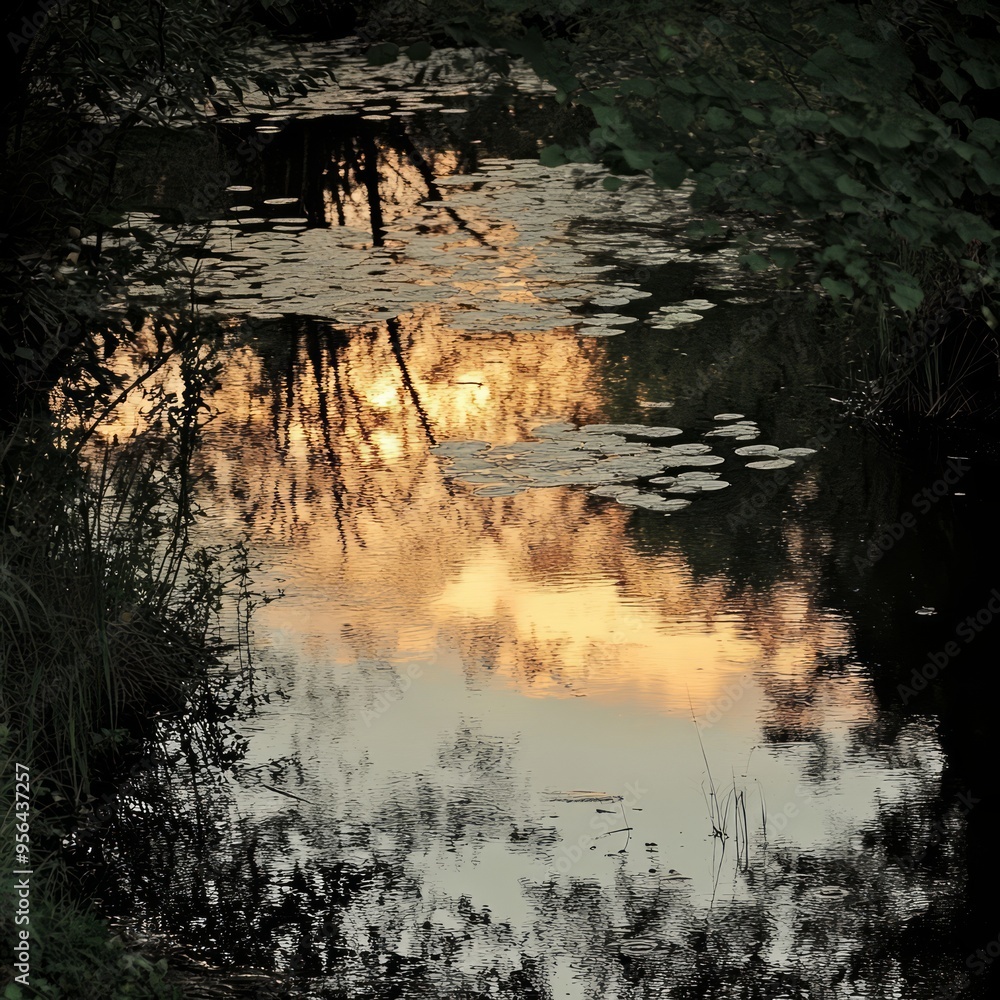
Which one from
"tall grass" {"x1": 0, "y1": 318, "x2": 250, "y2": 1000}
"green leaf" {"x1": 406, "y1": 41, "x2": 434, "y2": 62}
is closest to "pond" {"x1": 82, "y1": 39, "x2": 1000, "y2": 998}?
"tall grass" {"x1": 0, "y1": 318, "x2": 250, "y2": 1000}

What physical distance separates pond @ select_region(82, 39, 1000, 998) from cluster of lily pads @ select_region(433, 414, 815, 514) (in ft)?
0.07

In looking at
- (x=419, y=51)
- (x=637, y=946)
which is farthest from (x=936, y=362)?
(x=419, y=51)

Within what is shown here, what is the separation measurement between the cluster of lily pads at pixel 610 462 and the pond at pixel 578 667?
0.02m

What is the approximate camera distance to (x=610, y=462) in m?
7.98

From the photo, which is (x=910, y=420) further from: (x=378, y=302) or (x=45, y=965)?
(x=45, y=965)

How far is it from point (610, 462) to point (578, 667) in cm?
211

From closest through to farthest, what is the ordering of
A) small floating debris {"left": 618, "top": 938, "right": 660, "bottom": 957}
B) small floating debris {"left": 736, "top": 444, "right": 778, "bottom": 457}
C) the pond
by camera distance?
small floating debris {"left": 618, "top": 938, "right": 660, "bottom": 957}, the pond, small floating debris {"left": 736, "top": 444, "right": 778, "bottom": 457}

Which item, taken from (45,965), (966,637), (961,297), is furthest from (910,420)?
(45,965)

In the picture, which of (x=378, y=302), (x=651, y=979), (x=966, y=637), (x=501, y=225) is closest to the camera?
(x=651, y=979)

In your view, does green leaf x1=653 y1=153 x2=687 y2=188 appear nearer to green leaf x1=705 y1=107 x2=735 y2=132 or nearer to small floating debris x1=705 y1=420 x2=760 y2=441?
green leaf x1=705 y1=107 x2=735 y2=132

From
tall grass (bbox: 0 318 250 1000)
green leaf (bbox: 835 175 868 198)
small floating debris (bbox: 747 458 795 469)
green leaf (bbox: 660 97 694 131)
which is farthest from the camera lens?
small floating debris (bbox: 747 458 795 469)

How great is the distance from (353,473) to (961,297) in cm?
340

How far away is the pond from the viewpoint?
4.54 metres

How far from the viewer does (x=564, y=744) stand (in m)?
5.54
